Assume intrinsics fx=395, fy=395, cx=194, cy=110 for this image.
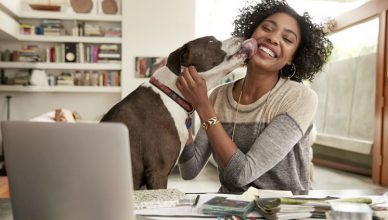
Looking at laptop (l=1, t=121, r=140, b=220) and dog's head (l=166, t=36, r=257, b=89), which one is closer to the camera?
laptop (l=1, t=121, r=140, b=220)

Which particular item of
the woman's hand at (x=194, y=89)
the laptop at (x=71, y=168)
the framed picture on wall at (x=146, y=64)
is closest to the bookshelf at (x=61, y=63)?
the framed picture on wall at (x=146, y=64)

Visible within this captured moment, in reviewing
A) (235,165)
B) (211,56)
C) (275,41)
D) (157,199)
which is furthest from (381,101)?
(157,199)

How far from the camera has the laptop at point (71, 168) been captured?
719 mm

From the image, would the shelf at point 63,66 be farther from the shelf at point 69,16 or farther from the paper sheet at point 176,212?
the paper sheet at point 176,212

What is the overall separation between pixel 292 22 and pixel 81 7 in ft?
17.2

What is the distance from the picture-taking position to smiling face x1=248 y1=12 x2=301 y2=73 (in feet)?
5.30

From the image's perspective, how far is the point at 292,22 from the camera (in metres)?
1.67

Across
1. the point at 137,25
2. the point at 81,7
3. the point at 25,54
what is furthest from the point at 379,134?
the point at 25,54

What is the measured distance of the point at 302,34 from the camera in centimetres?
173

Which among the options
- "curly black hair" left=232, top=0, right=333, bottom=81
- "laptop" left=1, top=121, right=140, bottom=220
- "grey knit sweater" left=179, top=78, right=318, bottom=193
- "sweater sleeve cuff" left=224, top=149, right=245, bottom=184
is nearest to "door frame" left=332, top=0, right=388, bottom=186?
"curly black hair" left=232, top=0, right=333, bottom=81

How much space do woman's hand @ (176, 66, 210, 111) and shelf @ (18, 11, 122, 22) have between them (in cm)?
516

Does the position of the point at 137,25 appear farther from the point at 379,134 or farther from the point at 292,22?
the point at 292,22

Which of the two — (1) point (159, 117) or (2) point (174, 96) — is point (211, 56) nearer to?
(2) point (174, 96)

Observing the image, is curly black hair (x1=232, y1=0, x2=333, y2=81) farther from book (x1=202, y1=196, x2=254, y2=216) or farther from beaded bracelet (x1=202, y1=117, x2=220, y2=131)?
book (x1=202, y1=196, x2=254, y2=216)
